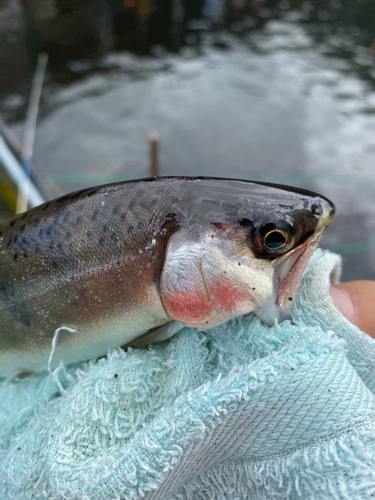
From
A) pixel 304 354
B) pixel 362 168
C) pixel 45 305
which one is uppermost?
pixel 304 354

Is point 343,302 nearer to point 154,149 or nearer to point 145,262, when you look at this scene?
point 145,262

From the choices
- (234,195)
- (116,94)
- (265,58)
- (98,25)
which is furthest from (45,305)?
(98,25)

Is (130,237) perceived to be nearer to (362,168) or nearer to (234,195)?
(234,195)

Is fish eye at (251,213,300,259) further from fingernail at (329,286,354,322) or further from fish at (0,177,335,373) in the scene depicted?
fingernail at (329,286,354,322)

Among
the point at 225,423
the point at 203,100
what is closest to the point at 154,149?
the point at 203,100

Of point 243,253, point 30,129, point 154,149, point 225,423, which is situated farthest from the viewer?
point 30,129

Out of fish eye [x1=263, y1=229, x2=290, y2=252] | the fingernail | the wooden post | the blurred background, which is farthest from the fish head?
the wooden post

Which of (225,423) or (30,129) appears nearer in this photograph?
(225,423)
